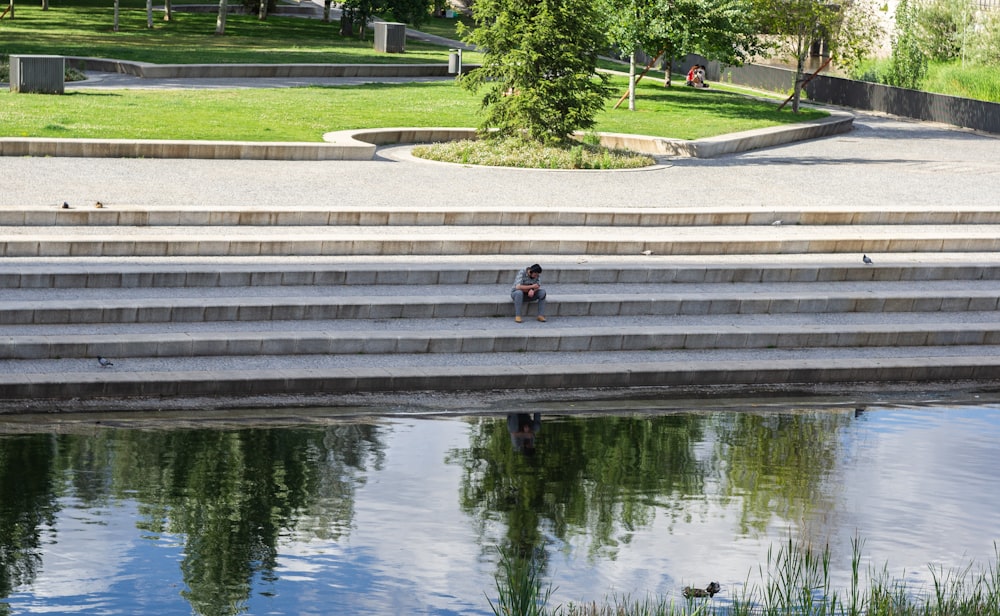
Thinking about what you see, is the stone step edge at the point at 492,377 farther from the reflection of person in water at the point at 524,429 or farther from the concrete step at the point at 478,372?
the reflection of person in water at the point at 524,429

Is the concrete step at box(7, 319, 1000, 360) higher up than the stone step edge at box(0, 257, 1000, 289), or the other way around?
the stone step edge at box(0, 257, 1000, 289)

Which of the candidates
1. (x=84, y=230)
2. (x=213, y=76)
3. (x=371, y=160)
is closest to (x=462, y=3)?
(x=213, y=76)

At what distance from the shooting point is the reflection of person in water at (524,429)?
10703 millimetres

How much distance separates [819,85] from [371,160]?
76.4 ft

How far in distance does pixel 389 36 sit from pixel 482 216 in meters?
27.8

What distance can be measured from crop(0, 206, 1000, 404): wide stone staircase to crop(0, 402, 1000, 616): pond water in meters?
1.01

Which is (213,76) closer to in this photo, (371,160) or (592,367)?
(371,160)

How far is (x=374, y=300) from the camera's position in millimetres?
13641

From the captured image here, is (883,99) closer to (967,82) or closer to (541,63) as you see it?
(967,82)

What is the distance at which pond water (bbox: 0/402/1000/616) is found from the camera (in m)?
7.81

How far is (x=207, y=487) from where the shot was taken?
30.6 feet

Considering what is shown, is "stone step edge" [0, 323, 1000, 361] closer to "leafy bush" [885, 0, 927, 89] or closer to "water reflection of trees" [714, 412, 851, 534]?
"water reflection of trees" [714, 412, 851, 534]

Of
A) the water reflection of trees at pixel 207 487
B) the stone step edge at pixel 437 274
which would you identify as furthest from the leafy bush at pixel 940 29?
the water reflection of trees at pixel 207 487

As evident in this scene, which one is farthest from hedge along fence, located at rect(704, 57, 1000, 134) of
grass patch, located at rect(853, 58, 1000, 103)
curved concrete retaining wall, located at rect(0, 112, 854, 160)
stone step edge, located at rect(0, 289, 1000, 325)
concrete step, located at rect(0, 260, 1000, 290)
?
stone step edge, located at rect(0, 289, 1000, 325)
